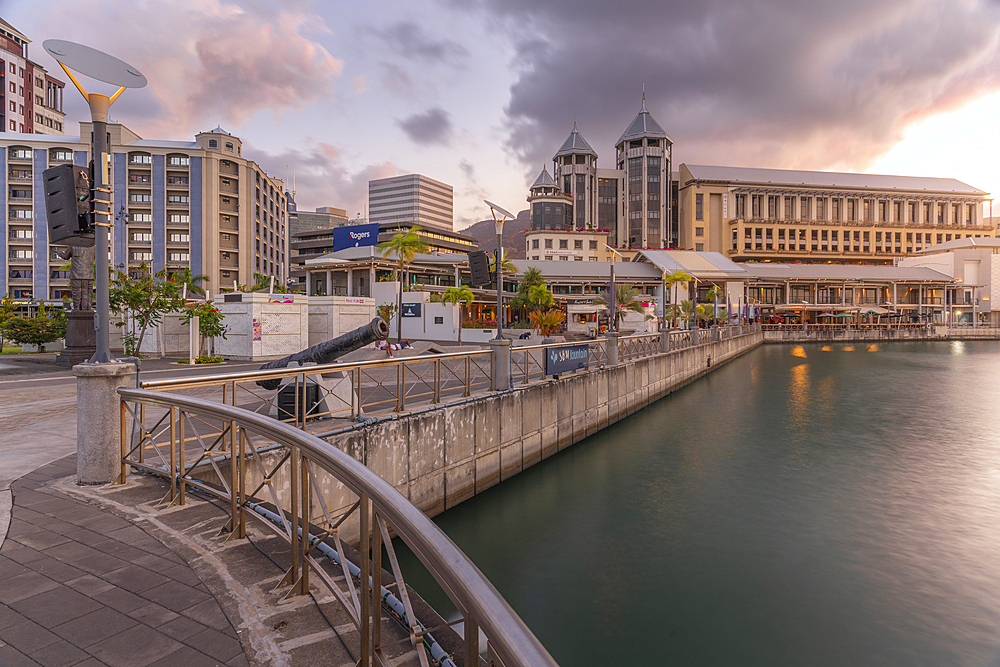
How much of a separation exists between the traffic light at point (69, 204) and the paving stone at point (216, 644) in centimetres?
569

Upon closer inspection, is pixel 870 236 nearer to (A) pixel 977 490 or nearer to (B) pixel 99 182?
(A) pixel 977 490

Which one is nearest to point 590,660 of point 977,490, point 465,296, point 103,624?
point 103,624

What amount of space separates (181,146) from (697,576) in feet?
280

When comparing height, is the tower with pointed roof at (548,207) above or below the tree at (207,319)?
above

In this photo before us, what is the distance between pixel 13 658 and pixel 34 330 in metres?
37.2

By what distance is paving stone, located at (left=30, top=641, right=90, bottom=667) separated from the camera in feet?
9.80

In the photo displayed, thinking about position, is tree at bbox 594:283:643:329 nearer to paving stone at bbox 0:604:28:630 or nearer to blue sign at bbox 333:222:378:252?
blue sign at bbox 333:222:378:252

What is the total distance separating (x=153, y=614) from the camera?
3451mm

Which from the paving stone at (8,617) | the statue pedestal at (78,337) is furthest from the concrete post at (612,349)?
the statue pedestal at (78,337)

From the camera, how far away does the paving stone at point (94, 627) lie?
320 cm

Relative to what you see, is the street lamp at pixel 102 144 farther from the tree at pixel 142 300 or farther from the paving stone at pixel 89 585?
the tree at pixel 142 300

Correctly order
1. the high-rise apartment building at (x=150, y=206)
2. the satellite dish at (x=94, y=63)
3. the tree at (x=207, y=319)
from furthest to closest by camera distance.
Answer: the high-rise apartment building at (x=150, y=206)
the tree at (x=207, y=319)
the satellite dish at (x=94, y=63)

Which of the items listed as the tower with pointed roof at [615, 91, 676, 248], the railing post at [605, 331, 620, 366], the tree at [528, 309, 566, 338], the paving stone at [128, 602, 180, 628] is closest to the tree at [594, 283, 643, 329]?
the tree at [528, 309, 566, 338]

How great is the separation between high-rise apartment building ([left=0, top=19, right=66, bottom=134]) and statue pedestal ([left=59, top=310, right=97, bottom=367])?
94540 mm
